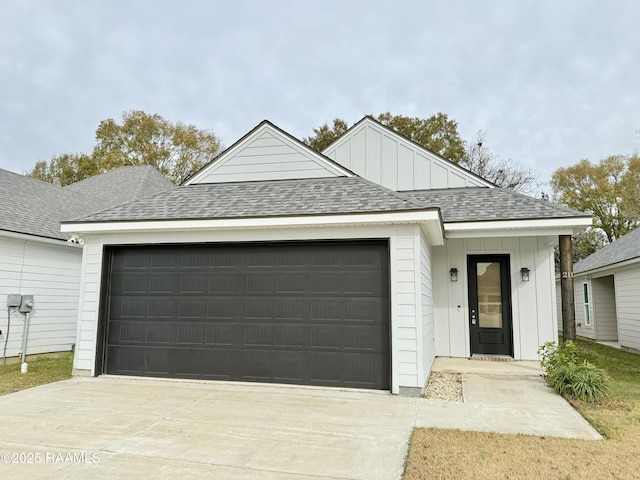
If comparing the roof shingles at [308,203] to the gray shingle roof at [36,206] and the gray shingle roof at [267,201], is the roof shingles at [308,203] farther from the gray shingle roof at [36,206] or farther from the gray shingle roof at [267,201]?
the gray shingle roof at [36,206]

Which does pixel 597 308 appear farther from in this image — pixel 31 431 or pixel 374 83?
pixel 31 431

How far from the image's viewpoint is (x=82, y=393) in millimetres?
6129

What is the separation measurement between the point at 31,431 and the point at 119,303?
127 inches

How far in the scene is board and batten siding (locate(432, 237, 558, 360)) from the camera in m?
9.16

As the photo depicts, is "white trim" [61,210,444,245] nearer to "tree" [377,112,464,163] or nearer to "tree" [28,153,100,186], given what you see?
"tree" [377,112,464,163]

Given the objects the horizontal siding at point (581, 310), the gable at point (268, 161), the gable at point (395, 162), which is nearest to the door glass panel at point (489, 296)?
the gable at point (395, 162)

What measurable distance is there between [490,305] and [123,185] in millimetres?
13715

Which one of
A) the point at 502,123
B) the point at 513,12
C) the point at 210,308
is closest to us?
the point at 210,308

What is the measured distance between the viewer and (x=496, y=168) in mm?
27016

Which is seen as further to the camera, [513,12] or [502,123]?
[502,123]

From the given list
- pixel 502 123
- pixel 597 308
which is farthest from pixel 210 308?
pixel 502 123

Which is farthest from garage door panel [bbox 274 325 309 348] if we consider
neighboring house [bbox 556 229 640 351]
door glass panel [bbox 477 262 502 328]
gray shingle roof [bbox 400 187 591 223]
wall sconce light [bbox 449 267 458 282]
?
neighboring house [bbox 556 229 640 351]

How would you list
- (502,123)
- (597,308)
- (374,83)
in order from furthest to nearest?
(502,123)
(374,83)
(597,308)

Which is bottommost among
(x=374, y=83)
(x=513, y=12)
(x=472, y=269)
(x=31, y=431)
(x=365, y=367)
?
(x=31, y=431)
